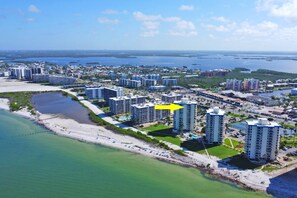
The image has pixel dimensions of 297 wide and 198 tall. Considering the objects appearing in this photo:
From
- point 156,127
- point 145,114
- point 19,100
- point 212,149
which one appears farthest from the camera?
point 19,100

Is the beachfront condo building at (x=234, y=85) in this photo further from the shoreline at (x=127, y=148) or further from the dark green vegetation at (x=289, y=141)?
the shoreline at (x=127, y=148)

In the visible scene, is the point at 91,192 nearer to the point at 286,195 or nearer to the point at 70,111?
the point at 286,195

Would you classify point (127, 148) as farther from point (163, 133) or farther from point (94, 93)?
point (94, 93)

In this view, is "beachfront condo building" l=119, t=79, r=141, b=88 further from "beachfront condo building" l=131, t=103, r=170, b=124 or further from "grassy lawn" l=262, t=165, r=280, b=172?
"grassy lawn" l=262, t=165, r=280, b=172

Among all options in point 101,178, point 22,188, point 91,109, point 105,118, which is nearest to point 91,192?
point 101,178

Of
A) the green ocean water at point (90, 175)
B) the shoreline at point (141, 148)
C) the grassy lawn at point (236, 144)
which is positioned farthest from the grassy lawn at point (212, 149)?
the green ocean water at point (90, 175)

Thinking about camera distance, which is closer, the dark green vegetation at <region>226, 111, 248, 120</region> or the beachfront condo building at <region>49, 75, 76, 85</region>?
the dark green vegetation at <region>226, 111, 248, 120</region>

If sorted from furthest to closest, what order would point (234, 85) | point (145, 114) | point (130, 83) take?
point (130, 83) → point (234, 85) → point (145, 114)

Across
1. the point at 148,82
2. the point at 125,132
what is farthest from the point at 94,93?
the point at 125,132

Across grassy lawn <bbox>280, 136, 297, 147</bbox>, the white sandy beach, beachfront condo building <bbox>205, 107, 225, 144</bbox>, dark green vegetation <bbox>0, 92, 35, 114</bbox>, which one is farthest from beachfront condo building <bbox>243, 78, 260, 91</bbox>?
dark green vegetation <bbox>0, 92, 35, 114</bbox>
